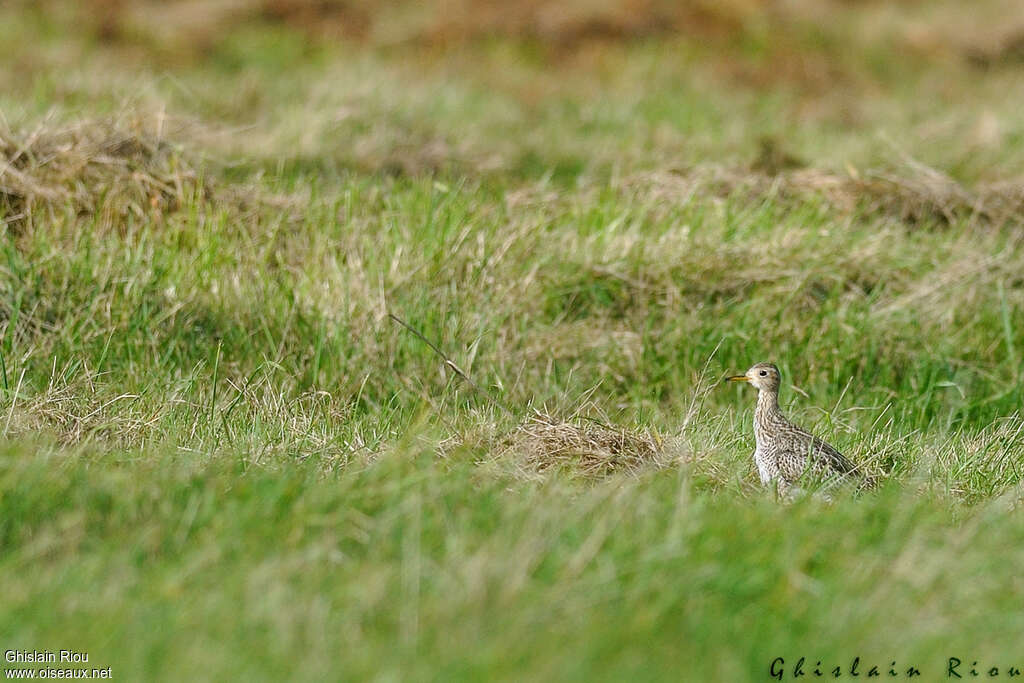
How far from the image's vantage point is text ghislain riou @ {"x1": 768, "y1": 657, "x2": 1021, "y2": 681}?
10.8 feet

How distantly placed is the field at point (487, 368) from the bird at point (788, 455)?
4.2 inches

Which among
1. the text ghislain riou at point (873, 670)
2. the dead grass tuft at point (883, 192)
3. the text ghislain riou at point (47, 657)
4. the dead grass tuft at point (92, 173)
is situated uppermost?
the text ghislain riou at point (873, 670)

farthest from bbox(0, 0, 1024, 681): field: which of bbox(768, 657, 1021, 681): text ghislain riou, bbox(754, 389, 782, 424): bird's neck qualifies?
bbox(754, 389, 782, 424): bird's neck

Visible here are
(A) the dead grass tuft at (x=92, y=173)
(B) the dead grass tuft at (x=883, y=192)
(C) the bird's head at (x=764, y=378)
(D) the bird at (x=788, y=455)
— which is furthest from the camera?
(B) the dead grass tuft at (x=883, y=192)

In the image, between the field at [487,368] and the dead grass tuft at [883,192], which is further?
the dead grass tuft at [883,192]

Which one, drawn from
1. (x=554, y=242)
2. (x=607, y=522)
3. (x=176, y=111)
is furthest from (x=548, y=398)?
(x=176, y=111)

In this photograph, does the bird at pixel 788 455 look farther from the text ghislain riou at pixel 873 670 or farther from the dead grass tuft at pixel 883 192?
the dead grass tuft at pixel 883 192

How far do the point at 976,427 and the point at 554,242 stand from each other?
219 cm

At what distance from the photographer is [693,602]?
3.48 meters

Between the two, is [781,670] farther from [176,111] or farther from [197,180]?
[176,111]

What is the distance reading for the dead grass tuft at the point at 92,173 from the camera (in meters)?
7.18

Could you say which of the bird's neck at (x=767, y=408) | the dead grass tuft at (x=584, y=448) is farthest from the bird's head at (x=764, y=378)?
the dead grass tuft at (x=584, y=448)

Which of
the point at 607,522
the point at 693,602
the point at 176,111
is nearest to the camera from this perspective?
the point at 693,602

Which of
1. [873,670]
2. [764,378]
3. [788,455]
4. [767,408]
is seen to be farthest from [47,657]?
[764,378]
